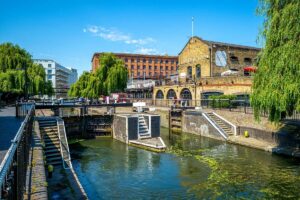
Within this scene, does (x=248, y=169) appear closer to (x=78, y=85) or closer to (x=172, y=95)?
(x=172, y=95)

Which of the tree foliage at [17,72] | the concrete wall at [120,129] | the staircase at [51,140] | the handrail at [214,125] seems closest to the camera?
the staircase at [51,140]

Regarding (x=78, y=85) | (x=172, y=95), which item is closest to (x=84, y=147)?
(x=172, y=95)

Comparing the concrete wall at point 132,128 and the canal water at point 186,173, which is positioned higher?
the concrete wall at point 132,128

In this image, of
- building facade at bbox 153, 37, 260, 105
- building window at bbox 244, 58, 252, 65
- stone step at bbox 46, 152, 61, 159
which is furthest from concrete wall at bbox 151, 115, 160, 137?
building window at bbox 244, 58, 252, 65

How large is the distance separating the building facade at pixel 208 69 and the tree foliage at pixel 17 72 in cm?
1766

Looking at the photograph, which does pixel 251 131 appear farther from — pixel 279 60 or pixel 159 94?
pixel 159 94

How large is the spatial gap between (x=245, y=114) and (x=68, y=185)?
56.2ft

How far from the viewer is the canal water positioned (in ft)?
39.0

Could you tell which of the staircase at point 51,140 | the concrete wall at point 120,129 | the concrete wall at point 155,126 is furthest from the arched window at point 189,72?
the staircase at point 51,140

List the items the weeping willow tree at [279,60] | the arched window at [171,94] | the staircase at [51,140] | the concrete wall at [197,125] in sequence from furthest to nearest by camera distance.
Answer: the arched window at [171,94], the concrete wall at [197,125], the staircase at [51,140], the weeping willow tree at [279,60]

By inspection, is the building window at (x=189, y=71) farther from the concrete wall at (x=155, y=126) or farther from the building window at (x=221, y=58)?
the concrete wall at (x=155, y=126)

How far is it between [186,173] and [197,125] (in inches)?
506

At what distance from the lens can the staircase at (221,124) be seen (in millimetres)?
23547

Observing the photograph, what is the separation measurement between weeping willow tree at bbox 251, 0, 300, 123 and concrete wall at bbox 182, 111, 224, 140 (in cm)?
961
